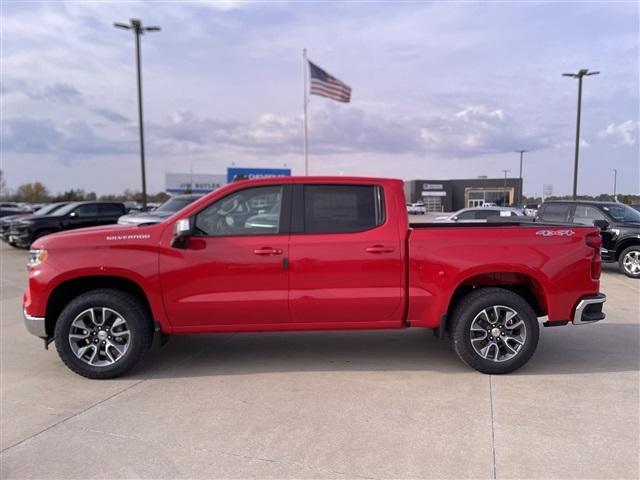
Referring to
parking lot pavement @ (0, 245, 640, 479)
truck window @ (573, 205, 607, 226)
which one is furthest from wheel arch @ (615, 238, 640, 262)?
parking lot pavement @ (0, 245, 640, 479)

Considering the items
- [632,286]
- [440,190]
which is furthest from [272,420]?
[440,190]

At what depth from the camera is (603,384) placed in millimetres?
A: 4605

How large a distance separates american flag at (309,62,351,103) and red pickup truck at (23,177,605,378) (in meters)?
20.0

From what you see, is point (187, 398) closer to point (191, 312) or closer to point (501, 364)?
point (191, 312)

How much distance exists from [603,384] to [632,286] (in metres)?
6.55

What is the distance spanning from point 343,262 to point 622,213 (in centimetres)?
981

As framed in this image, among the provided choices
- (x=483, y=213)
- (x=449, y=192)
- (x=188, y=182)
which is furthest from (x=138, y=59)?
(x=449, y=192)

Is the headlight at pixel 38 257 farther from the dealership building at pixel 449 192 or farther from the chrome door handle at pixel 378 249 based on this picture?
the dealership building at pixel 449 192

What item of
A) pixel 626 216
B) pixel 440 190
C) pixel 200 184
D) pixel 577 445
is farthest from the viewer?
pixel 440 190

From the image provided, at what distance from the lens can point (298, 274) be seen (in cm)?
466

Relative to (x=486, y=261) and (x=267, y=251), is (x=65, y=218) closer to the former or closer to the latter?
(x=267, y=251)

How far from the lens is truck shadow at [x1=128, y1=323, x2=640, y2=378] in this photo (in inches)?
198

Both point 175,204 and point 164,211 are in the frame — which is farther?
point 175,204

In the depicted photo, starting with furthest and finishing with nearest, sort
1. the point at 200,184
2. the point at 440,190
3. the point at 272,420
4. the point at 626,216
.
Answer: the point at 440,190 < the point at 200,184 < the point at 626,216 < the point at 272,420
